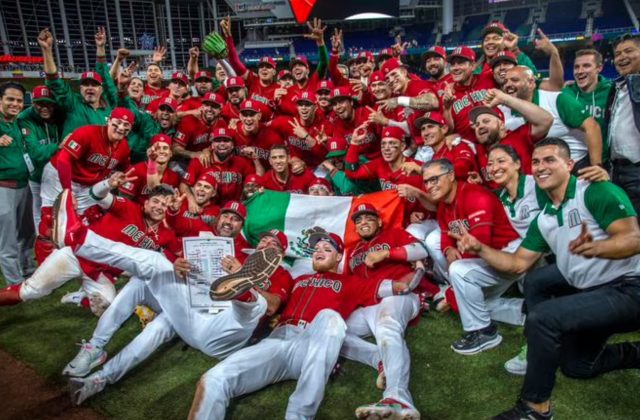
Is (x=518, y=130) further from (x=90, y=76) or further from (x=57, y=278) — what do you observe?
(x=90, y=76)

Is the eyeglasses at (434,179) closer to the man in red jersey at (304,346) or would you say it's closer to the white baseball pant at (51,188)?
the man in red jersey at (304,346)

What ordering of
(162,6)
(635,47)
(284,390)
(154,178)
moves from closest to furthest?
(284,390) < (635,47) < (154,178) < (162,6)

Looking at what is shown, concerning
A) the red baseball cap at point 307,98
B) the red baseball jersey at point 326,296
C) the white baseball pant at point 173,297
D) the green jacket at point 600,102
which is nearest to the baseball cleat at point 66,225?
the white baseball pant at point 173,297

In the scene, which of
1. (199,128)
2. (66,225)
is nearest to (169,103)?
(199,128)

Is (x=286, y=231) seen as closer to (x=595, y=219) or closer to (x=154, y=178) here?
(x=154, y=178)

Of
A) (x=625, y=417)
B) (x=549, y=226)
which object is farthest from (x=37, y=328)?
(x=625, y=417)

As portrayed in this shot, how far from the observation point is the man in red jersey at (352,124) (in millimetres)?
6676

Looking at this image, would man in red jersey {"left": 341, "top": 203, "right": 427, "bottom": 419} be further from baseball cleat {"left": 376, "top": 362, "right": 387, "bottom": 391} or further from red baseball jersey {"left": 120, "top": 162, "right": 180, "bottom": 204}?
red baseball jersey {"left": 120, "top": 162, "right": 180, "bottom": 204}

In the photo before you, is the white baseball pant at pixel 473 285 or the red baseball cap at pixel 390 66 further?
the red baseball cap at pixel 390 66

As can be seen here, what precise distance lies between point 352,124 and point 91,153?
3.65 meters

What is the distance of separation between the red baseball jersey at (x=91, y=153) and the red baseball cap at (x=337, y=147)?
2884 millimetres

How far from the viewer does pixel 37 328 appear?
521 cm

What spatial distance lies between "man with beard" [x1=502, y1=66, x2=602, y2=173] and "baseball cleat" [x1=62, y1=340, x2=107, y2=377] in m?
4.86

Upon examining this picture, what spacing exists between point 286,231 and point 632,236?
3956 millimetres
